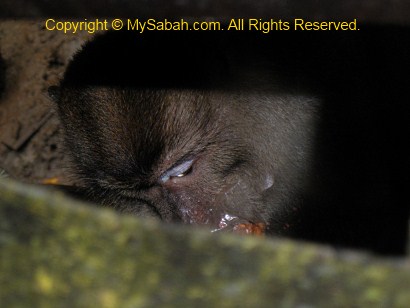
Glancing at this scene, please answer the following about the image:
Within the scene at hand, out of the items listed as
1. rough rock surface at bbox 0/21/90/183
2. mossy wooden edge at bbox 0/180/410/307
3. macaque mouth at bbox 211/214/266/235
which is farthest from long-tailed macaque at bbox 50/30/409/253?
mossy wooden edge at bbox 0/180/410/307

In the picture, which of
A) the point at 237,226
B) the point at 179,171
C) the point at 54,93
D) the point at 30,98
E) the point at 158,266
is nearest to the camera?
the point at 158,266

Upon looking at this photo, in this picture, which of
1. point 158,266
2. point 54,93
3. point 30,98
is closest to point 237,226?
point 54,93

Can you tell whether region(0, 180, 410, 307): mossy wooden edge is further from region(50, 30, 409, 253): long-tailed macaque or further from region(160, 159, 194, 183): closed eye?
region(160, 159, 194, 183): closed eye

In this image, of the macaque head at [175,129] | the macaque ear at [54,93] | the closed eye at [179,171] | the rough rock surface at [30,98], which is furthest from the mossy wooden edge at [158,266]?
the rough rock surface at [30,98]

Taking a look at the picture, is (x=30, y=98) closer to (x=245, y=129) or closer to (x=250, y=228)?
(x=245, y=129)

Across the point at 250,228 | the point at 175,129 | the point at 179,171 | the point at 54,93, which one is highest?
the point at 54,93

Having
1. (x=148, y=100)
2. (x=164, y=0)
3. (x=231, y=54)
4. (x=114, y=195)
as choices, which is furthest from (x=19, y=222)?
(x=114, y=195)

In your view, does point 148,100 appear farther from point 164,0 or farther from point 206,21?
point 164,0
